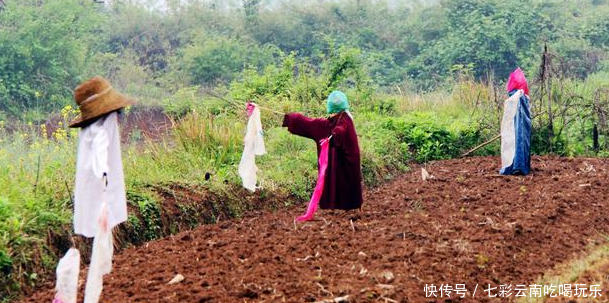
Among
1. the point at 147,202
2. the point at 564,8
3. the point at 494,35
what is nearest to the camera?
the point at 147,202

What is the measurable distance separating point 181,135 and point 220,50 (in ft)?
46.9

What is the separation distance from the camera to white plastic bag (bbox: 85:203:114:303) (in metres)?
5.13

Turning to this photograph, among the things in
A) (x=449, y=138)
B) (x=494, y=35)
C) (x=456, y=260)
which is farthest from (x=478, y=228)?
(x=494, y=35)

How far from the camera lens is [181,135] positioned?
415 inches

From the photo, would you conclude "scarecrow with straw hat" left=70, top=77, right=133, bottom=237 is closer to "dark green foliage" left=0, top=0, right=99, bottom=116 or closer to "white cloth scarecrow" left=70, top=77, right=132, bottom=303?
"white cloth scarecrow" left=70, top=77, right=132, bottom=303

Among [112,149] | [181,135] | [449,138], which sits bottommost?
[449,138]

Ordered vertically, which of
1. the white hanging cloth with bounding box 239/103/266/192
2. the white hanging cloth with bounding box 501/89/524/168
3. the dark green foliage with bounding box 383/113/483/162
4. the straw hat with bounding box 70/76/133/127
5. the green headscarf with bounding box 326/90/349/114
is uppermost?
the straw hat with bounding box 70/76/133/127

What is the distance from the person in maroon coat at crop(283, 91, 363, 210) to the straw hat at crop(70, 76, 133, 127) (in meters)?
2.90

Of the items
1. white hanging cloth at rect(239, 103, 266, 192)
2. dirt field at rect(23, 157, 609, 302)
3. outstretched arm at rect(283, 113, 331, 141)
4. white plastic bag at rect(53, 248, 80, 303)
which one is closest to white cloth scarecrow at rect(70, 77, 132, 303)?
white plastic bag at rect(53, 248, 80, 303)

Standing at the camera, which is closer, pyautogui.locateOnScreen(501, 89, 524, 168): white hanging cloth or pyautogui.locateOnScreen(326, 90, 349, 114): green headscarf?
pyautogui.locateOnScreen(326, 90, 349, 114): green headscarf

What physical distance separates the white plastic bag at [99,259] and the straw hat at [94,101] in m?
0.79

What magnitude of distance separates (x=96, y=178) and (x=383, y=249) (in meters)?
2.54

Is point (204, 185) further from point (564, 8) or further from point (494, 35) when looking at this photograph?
point (564, 8)

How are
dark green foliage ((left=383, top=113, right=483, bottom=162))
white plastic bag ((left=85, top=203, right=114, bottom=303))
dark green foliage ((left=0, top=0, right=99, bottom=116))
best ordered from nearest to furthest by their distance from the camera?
white plastic bag ((left=85, top=203, right=114, bottom=303))
dark green foliage ((left=383, top=113, right=483, bottom=162))
dark green foliage ((left=0, top=0, right=99, bottom=116))
